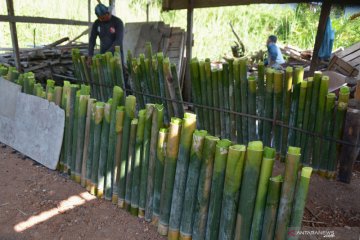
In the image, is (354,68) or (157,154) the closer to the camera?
(157,154)

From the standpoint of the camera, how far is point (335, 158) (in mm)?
3881

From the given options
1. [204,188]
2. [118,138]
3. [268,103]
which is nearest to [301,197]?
[204,188]

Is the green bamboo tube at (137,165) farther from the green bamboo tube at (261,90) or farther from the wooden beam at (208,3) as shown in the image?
the wooden beam at (208,3)

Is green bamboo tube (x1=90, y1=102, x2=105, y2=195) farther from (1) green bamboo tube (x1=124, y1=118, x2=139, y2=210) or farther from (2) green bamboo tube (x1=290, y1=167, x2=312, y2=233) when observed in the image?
(2) green bamboo tube (x1=290, y1=167, x2=312, y2=233)

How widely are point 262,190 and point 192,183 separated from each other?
1.79 ft

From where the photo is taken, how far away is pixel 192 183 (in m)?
2.50

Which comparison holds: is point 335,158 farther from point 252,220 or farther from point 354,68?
point 354,68

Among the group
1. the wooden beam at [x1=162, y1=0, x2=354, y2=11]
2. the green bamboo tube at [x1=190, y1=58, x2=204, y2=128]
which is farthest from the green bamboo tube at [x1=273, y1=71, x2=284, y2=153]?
the wooden beam at [x1=162, y1=0, x2=354, y2=11]

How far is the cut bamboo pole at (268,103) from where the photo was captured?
13.5ft

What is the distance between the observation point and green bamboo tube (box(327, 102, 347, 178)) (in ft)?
12.0

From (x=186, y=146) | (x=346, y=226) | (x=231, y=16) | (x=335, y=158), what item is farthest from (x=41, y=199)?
(x=231, y=16)

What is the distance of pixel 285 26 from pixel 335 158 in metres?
11.5

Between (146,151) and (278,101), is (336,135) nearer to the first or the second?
(278,101)

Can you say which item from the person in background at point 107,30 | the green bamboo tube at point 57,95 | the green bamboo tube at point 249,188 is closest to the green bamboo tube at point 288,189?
the green bamboo tube at point 249,188
